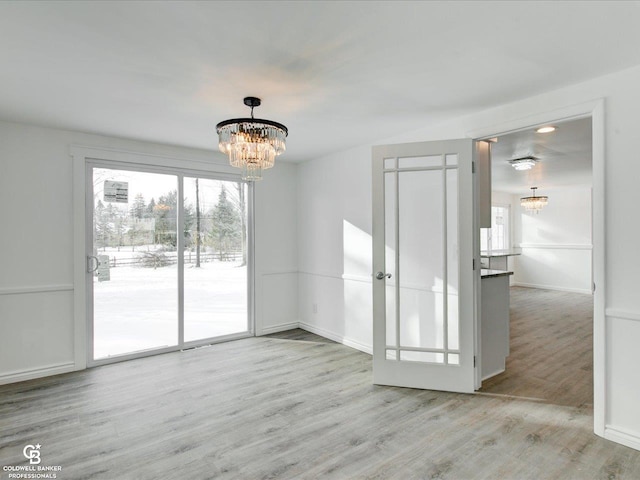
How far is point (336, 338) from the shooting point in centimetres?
469

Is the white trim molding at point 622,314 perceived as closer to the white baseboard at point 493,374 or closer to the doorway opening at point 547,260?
the doorway opening at point 547,260

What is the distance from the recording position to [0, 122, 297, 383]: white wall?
341 cm

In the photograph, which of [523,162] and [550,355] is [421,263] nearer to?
[550,355]

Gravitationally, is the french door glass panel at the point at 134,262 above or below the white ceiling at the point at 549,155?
below

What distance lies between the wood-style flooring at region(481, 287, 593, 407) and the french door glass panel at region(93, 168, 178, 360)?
3.59 m

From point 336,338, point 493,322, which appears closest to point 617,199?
point 493,322

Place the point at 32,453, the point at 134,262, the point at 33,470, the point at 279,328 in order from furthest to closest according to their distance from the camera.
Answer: the point at 279,328, the point at 134,262, the point at 32,453, the point at 33,470

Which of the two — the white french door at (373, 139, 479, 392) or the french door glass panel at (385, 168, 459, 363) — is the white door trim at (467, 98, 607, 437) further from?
the french door glass panel at (385, 168, 459, 363)

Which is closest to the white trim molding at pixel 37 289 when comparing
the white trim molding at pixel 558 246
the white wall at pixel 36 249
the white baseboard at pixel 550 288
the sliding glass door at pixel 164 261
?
the white wall at pixel 36 249

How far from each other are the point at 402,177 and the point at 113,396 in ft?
10.7

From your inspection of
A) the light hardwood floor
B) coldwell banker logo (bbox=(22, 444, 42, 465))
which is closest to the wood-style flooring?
the light hardwood floor

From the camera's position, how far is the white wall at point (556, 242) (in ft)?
28.3

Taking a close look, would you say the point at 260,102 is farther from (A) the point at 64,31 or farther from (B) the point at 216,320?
(B) the point at 216,320

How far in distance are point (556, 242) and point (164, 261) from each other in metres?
9.18
